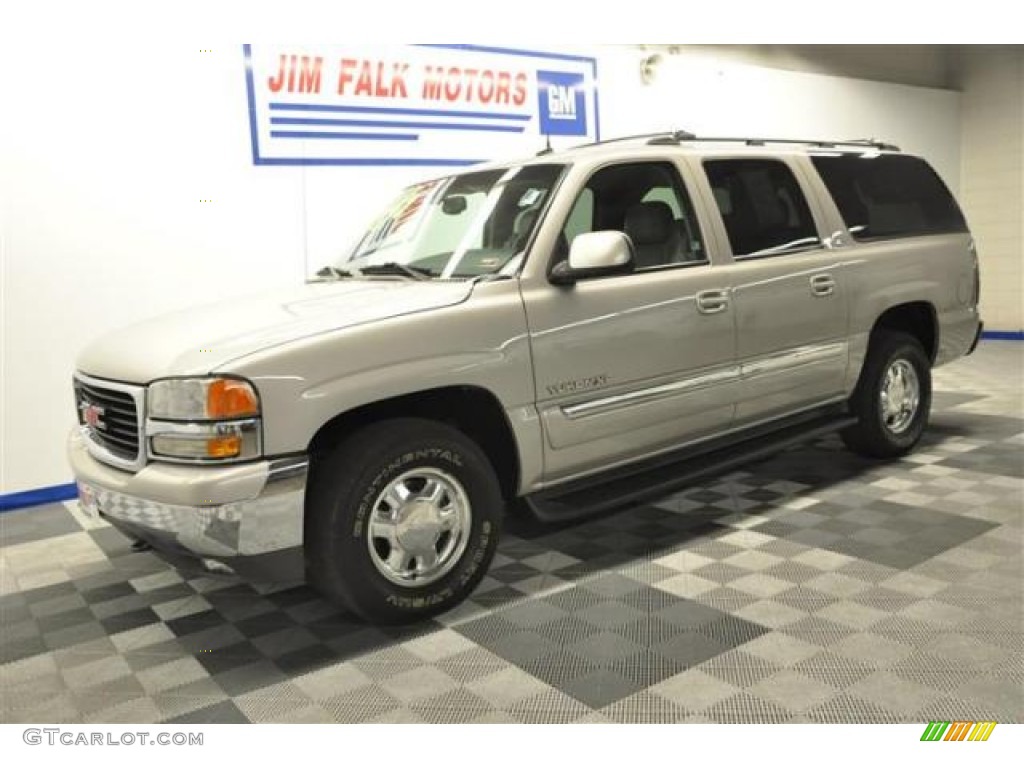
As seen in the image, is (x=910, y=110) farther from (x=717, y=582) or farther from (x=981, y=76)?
(x=717, y=582)

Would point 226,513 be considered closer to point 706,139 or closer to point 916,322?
point 706,139

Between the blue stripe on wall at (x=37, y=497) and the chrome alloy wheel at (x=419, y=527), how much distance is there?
3.09 metres

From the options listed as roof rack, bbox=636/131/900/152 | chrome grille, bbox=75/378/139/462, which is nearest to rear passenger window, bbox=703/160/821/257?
roof rack, bbox=636/131/900/152

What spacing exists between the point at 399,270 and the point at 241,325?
833mm

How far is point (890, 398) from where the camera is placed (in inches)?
197

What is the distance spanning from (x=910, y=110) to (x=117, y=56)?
9650 mm

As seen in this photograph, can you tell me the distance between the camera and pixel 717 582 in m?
3.44

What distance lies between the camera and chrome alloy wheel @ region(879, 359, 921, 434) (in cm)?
496

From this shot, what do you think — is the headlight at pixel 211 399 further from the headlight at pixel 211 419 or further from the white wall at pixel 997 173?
the white wall at pixel 997 173

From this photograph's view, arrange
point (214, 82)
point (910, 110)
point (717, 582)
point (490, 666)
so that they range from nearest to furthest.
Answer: point (490, 666) < point (717, 582) < point (214, 82) < point (910, 110)

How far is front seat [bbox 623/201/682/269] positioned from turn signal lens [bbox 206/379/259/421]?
1.86 m

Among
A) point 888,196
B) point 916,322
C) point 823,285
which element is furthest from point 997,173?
point 823,285

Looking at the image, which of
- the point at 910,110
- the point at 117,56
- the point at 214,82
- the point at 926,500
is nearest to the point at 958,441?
the point at 926,500

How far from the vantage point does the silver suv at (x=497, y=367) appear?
2.80 meters
